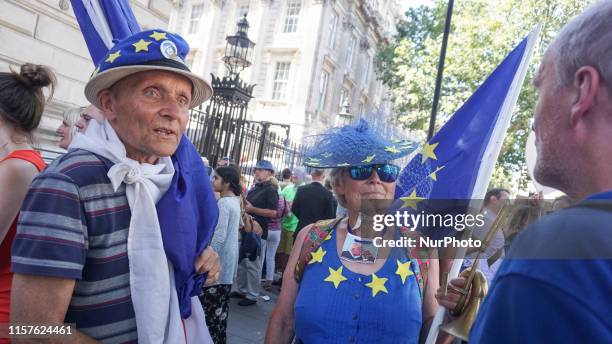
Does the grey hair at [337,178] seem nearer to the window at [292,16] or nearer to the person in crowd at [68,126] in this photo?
the person in crowd at [68,126]

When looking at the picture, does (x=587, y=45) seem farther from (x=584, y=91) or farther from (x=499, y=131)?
(x=499, y=131)

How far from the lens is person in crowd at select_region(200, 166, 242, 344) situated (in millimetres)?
3979

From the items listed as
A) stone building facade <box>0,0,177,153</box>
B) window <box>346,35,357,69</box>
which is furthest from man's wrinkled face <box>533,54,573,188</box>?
window <box>346,35,357,69</box>

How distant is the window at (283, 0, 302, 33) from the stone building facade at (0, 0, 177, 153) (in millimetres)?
19014

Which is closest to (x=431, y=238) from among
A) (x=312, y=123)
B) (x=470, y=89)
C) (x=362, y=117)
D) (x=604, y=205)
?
(x=362, y=117)

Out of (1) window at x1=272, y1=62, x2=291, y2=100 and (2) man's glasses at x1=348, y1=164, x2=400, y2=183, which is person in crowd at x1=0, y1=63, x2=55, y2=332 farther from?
(1) window at x1=272, y1=62, x2=291, y2=100

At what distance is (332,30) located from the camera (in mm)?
25469

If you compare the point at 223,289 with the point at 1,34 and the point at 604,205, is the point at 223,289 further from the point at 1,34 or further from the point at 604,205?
the point at 1,34

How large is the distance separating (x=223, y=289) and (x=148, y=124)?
286 centimetres

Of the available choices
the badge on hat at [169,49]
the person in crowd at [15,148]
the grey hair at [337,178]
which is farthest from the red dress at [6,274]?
the grey hair at [337,178]

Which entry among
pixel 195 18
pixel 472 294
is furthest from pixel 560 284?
pixel 195 18

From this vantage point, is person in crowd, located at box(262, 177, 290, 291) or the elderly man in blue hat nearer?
the elderly man in blue hat

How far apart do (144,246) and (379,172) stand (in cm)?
128

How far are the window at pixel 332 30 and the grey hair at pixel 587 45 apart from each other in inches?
984
